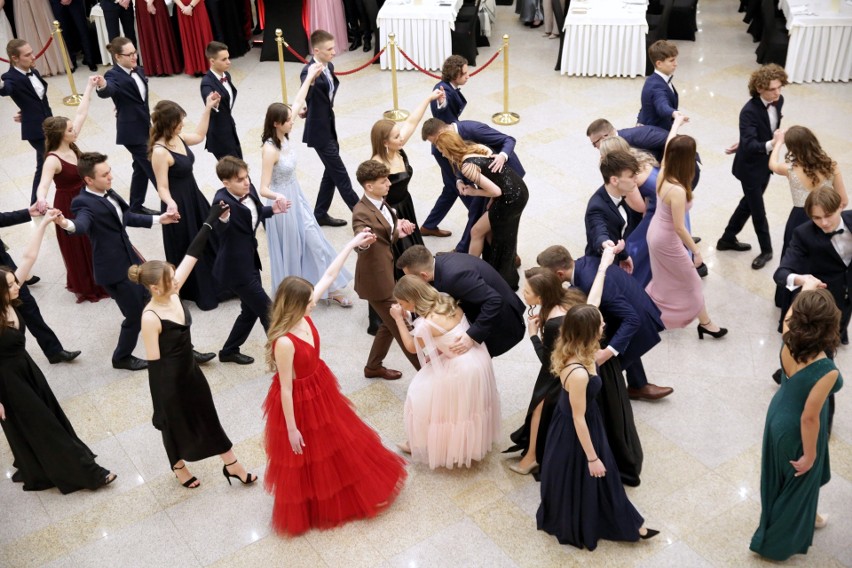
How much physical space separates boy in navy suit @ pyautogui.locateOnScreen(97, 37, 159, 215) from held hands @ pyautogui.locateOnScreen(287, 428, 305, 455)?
371 centimetres

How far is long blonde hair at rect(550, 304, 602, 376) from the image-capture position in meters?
3.88

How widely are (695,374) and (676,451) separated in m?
0.76

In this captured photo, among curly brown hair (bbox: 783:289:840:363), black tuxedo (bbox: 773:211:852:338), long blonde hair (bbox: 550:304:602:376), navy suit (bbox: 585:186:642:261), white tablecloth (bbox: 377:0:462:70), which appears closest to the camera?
curly brown hair (bbox: 783:289:840:363)

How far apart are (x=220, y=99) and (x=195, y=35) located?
396 cm

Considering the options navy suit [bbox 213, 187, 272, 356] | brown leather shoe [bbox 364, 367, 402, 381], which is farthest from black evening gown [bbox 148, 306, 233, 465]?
brown leather shoe [bbox 364, 367, 402, 381]

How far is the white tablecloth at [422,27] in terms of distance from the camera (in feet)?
32.8

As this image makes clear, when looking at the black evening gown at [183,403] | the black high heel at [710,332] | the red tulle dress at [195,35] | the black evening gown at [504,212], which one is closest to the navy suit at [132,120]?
the black evening gown at [504,212]

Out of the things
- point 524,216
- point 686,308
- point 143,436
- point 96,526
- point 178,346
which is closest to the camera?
point 178,346

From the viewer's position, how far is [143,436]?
5379 millimetres

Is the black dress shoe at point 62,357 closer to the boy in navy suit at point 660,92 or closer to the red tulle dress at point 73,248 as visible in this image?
the red tulle dress at point 73,248

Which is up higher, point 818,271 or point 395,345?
point 818,271

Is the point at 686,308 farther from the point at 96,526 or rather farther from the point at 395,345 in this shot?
the point at 96,526

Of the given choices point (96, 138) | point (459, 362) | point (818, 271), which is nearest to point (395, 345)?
point (459, 362)

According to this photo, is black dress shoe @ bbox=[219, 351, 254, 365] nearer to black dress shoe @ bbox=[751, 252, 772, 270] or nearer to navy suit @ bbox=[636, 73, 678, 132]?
navy suit @ bbox=[636, 73, 678, 132]
